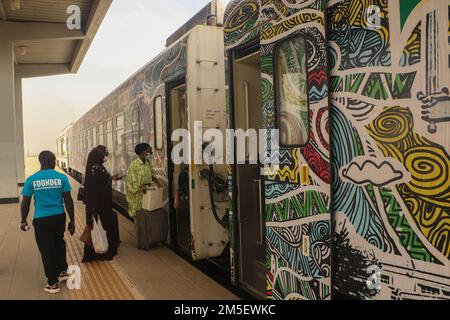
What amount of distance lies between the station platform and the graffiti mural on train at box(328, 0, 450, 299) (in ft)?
7.35

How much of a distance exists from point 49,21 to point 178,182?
9.31m

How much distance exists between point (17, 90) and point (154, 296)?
653 inches

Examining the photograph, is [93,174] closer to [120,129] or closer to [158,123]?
[158,123]

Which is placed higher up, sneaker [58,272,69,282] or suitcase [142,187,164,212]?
suitcase [142,187,164,212]

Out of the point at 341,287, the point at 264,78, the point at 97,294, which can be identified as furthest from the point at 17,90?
the point at 341,287

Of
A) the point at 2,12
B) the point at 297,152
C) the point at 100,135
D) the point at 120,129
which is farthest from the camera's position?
the point at 100,135

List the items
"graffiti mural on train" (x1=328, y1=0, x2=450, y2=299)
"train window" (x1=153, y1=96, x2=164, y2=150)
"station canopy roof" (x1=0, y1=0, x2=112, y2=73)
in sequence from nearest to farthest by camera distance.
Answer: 1. "graffiti mural on train" (x1=328, y1=0, x2=450, y2=299)
2. "train window" (x1=153, y1=96, x2=164, y2=150)
3. "station canopy roof" (x1=0, y1=0, x2=112, y2=73)

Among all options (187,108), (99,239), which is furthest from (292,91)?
(99,239)

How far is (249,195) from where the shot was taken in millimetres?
4141

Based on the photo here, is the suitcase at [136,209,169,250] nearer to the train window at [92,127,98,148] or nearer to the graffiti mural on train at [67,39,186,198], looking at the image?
the graffiti mural on train at [67,39,186,198]

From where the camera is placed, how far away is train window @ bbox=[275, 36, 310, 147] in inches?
108

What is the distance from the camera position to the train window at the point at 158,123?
611 cm

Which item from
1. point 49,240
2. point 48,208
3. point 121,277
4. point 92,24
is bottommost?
Result: point 121,277

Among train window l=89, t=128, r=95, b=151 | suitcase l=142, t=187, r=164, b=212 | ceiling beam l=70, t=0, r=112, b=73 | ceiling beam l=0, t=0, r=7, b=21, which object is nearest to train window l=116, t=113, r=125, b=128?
suitcase l=142, t=187, r=164, b=212
